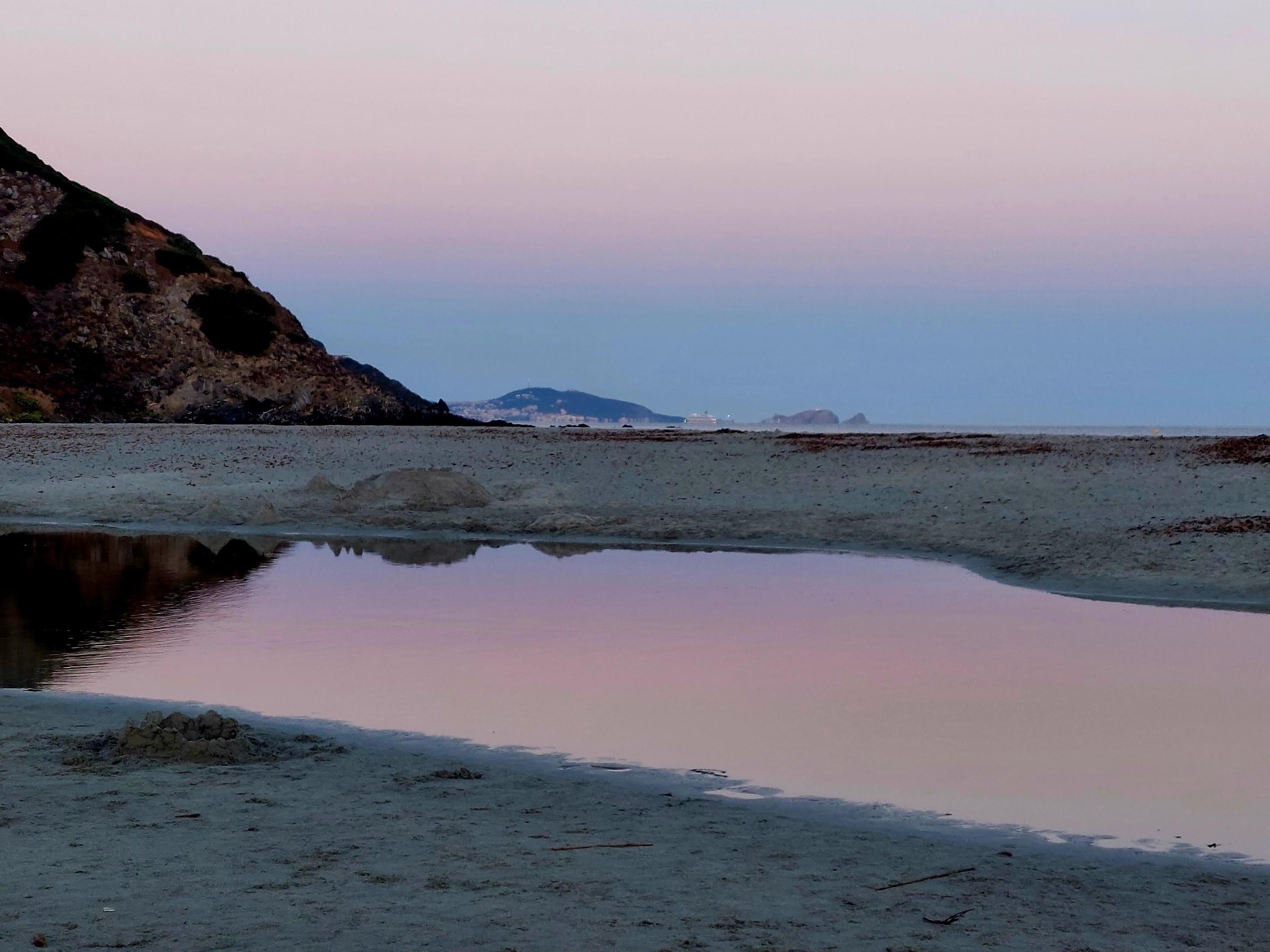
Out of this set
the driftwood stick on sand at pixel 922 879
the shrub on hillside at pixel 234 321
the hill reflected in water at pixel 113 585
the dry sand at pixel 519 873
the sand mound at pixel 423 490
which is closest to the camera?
the dry sand at pixel 519 873

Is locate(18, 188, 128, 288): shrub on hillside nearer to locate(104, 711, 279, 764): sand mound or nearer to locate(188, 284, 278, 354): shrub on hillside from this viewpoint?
locate(188, 284, 278, 354): shrub on hillside

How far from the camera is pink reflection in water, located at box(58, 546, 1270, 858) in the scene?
31.0 ft

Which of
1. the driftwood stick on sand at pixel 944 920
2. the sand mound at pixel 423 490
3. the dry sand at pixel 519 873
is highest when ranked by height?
the sand mound at pixel 423 490

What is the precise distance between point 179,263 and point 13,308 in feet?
41.1

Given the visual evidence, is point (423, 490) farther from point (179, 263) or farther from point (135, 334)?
point (179, 263)

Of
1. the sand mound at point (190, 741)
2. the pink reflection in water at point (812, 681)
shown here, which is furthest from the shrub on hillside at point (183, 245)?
the sand mound at point (190, 741)

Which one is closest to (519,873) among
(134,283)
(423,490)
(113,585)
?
(113,585)

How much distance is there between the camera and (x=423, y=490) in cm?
3080

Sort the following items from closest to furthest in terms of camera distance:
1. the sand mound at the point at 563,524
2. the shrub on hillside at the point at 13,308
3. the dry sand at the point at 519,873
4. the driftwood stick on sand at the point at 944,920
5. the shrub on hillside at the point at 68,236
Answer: the dry sand at the point at 519,873 < the driftwood stick on sand at the point at 944,920 < the sand mound at the point at 563,524 < the shrub on hillside at the point at 13,308 < the shrub on hillside at the point at 68,236

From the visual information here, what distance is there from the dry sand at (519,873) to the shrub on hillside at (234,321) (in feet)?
236

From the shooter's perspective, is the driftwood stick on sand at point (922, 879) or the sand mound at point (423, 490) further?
the sand mound at point (423, 490)

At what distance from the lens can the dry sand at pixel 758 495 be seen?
22.6 m

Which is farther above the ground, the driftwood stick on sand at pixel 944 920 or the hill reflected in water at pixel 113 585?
the hill reflected in water at pixel 113 585

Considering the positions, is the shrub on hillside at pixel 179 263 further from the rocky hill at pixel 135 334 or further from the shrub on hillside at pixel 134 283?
the shrub on hillside at pixel 134 283
